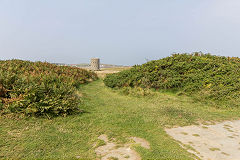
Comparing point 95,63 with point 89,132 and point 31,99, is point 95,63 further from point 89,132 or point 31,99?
point 89,132

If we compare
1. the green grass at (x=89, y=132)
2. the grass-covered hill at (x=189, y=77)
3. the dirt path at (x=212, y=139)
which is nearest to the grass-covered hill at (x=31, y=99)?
the green grass at (x=89, y=132)

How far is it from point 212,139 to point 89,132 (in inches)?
120

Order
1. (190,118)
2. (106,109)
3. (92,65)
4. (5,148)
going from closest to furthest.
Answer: (5,148)
(190,118)
(106,109)
(92,65)

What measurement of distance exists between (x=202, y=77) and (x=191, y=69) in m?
1.04

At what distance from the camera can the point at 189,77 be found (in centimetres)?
894

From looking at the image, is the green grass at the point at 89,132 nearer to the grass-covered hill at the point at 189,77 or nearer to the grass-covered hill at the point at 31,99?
the grass-covered hill at the point at 31,99

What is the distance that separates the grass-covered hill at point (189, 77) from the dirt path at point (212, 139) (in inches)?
128

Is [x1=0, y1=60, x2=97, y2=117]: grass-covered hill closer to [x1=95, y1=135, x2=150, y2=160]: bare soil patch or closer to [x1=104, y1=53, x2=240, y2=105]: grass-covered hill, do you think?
[x1=95, y1=135, x2=150, y2=160]: bare soil patch

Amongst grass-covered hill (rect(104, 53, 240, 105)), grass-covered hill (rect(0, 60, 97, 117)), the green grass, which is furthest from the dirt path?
grass-covered hill (rect(0, 60, 97, 117))

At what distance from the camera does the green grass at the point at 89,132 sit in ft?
9.79

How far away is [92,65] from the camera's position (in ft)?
94.4

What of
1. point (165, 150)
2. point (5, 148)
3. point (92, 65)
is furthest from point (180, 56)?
point (92, 65)

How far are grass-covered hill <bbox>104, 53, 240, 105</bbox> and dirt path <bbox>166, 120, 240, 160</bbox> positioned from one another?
3.25 meters

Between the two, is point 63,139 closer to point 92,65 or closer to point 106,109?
point 106,109
